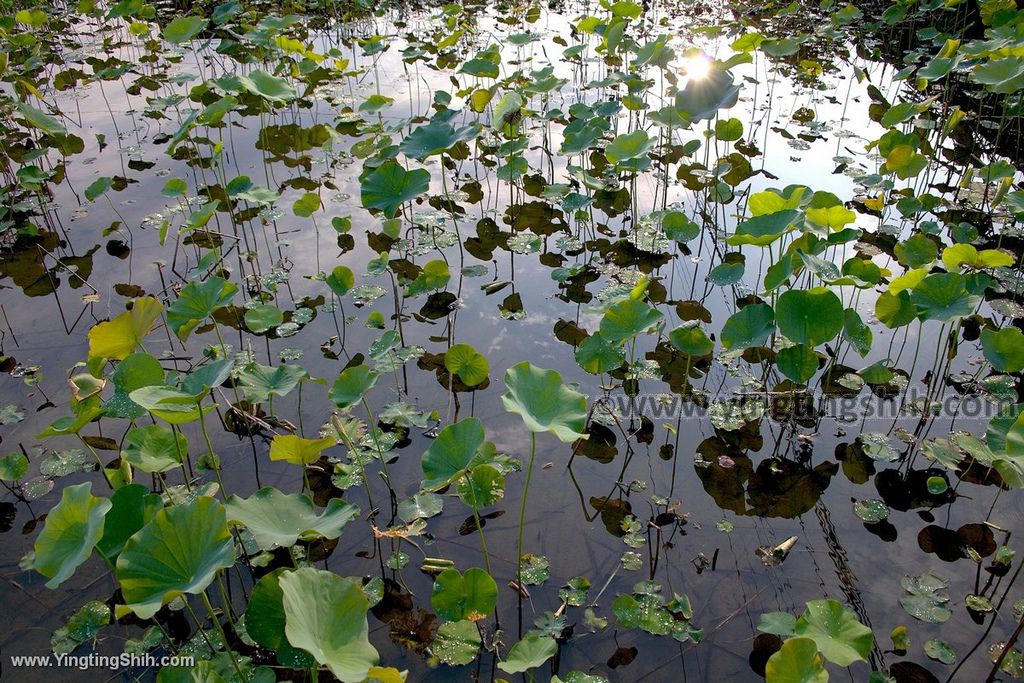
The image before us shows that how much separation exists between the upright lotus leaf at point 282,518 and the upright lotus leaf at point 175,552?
0.22 ft

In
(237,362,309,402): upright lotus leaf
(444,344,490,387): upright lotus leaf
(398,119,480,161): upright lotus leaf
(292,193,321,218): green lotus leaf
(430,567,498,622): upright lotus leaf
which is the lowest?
(430,567,498,622): upright lotus leaf

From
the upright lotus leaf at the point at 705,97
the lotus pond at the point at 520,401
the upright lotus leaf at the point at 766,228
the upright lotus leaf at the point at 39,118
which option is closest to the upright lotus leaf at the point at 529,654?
the lotus pond at the point at 520,401

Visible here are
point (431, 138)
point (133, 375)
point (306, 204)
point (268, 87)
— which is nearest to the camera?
point (133, 375)

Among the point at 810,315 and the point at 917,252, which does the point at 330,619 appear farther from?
the point at 917,252

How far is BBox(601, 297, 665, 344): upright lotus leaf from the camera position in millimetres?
2055

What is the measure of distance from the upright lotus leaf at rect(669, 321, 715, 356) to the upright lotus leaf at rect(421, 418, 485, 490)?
846 mm

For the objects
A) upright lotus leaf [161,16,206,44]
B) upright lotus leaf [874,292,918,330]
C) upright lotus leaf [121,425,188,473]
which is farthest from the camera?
upright lotus leaf [161,16,206,44]

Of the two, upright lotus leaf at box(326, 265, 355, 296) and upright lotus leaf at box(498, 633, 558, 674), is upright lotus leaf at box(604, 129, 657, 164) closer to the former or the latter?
upright lotus leaf at box(326, 265, 355, 296)

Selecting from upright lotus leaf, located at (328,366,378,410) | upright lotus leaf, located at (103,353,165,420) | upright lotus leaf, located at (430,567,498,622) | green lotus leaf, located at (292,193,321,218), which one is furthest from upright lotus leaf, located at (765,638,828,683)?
green lotus leaf, located at (292,193,321,218)

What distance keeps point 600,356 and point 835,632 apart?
987 millimetres

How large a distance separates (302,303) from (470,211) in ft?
3.26

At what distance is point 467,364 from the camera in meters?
2.18

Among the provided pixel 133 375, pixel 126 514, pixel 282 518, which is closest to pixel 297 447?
pixel 282 518

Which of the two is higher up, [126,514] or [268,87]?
[268,87]
